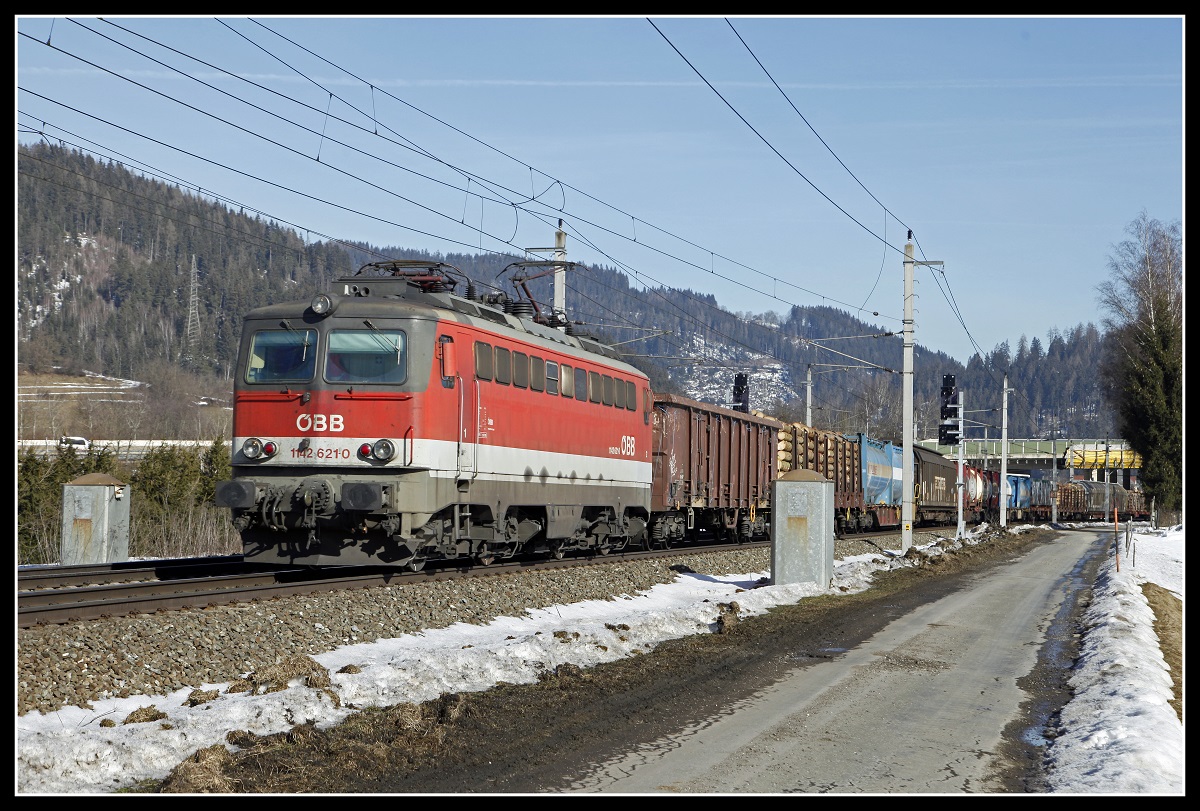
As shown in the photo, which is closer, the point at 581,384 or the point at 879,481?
the point at 581,384

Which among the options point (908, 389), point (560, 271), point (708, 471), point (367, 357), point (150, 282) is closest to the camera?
point (367, 357)

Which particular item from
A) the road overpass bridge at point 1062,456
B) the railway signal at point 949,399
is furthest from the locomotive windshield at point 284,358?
the road overpass bridge at point 1062,456

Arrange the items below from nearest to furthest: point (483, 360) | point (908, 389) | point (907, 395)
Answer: point (483, 360)
point (908, 389)
point (907, 395)

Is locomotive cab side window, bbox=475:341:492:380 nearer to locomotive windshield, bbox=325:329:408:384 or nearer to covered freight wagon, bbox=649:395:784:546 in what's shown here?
locomotive windshield, bbox=325:329:408:384

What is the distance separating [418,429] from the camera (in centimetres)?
1483

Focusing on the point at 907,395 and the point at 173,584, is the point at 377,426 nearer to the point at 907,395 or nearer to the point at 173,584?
the point at 173,584

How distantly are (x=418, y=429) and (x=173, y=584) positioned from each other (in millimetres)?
3496

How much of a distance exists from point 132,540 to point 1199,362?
27217 mm

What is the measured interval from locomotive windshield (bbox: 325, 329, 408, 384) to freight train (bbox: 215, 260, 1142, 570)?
2cm

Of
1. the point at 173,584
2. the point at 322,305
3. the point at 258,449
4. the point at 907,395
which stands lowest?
the point at 173,584

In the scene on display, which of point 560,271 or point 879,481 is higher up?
point 560,271

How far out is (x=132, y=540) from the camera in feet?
98.9

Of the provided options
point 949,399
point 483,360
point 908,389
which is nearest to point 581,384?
point 483,360

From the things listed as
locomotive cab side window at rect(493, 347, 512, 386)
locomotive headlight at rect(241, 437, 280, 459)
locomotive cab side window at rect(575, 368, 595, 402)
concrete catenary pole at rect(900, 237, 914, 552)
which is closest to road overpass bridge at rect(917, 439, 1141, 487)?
concrete catenary pole at rect(900, 237, 914, 552)
